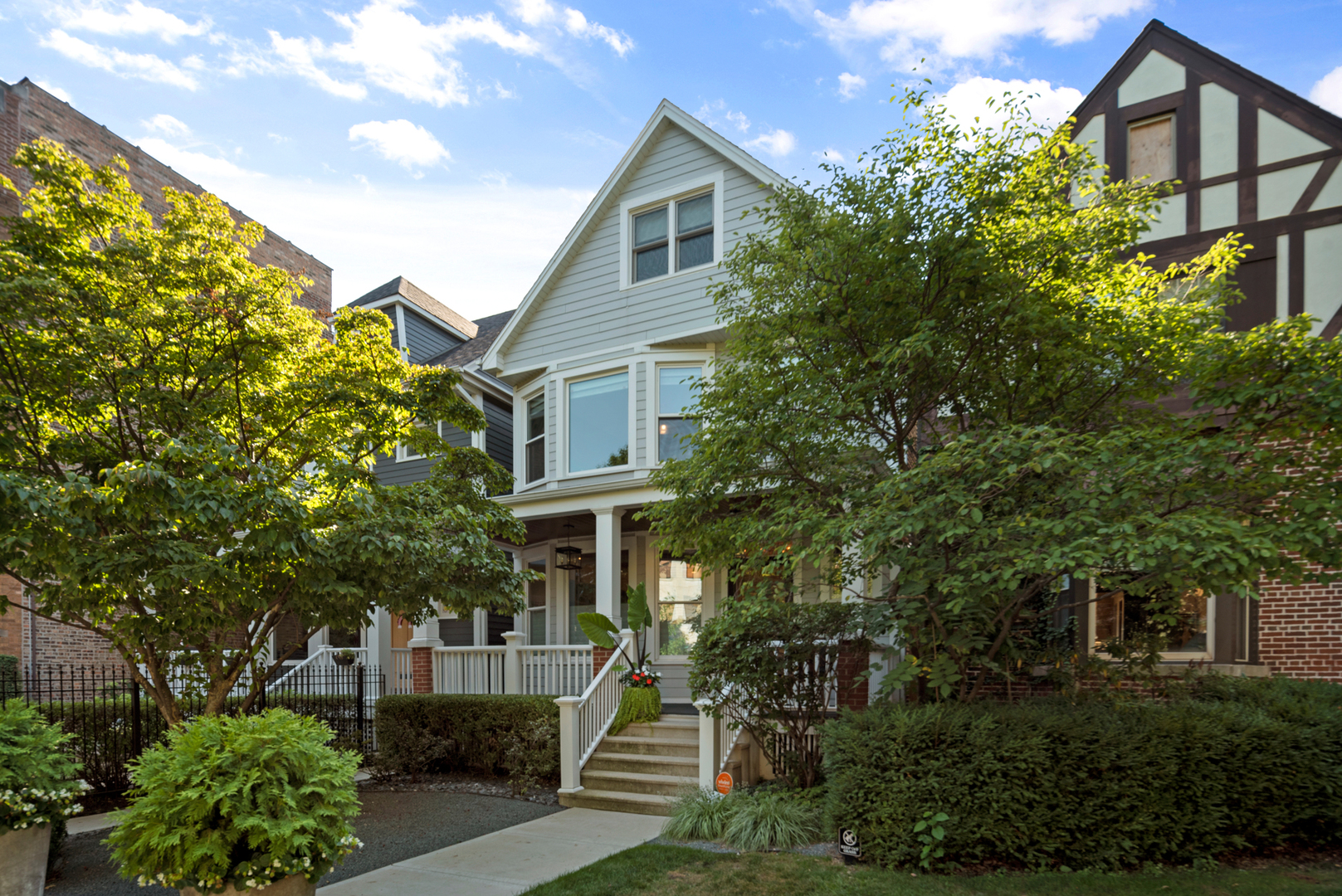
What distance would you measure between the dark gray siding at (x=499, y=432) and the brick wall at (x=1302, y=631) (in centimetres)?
1198

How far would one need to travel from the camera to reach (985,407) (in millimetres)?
7734

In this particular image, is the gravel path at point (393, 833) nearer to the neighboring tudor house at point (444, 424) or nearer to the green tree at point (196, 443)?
the green tree at point (196, 443)

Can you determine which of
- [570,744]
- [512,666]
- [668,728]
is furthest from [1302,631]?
[512,666]

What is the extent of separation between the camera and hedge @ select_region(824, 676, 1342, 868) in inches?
241

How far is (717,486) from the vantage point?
26.2 feet

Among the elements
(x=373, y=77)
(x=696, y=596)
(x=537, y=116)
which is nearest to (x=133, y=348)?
(x=373, y=77)

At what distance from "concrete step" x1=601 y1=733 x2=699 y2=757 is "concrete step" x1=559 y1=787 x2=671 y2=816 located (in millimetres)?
614

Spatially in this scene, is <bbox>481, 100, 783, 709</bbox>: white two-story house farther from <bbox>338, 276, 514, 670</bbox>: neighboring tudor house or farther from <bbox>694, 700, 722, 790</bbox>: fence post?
<bbox>694, 700, 722, 790</bbox>: fence post

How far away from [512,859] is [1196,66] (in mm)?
12014

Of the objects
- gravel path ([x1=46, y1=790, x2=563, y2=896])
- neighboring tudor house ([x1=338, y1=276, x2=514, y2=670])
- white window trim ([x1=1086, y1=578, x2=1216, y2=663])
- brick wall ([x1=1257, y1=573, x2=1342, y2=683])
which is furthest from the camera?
neighboring tudor house ([x1=338, y1=276, x2=514, y2=670])

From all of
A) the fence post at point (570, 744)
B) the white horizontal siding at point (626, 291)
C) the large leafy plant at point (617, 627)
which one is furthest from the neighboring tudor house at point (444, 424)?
the fence post at point (570, 744)

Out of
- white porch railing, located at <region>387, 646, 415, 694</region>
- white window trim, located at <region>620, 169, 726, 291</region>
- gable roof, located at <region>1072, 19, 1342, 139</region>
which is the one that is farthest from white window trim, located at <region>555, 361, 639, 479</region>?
gable roof, located at <region>1072, 19, 1342, 139</region>

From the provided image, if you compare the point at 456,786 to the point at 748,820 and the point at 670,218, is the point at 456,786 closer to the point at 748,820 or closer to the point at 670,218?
the point at 748,820

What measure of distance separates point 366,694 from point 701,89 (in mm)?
11273
